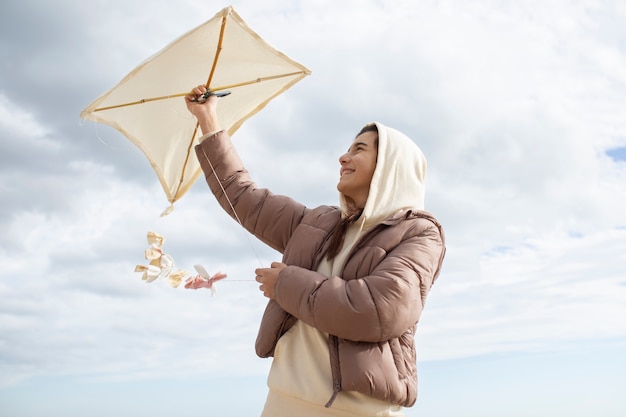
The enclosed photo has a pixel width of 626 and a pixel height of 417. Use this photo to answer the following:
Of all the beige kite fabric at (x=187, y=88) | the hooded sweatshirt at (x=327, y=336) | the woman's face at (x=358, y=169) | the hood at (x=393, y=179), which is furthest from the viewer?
the beige kite fabric at (x=187, y=88)

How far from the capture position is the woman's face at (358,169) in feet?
11.9

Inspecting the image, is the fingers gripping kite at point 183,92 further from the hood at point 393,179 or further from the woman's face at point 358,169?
the hood at point 393,179

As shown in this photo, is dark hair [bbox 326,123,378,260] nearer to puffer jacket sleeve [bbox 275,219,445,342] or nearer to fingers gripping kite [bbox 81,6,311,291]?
puffer jacket sleeve [bbox 275,219,445,342]

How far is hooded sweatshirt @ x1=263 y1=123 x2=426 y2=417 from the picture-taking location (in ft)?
10.4

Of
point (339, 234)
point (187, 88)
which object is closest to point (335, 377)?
point (339, 234)

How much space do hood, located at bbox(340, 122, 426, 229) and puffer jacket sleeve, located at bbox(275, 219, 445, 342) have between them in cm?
23

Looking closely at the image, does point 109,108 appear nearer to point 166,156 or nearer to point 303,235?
point 166,156

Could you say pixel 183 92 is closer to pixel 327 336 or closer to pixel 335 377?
pixel 327 336

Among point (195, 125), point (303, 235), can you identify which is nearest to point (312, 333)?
point (303, 235)

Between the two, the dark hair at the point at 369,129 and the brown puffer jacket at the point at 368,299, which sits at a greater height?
the dark hair at the point at 369,129

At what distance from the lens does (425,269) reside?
10.8 ft

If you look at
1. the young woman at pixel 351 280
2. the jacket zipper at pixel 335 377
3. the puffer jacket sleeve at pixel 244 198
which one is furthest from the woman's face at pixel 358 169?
the jacket zipper at pixel 335 377

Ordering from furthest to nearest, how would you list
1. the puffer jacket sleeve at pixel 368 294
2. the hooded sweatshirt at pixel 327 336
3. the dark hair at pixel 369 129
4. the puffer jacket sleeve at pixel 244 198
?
the puffer jacket sleeve at pixel 244 198, the dark hair at pixel 369 129, the hooded sweatshirt at pixel 327 336, the puffer jacket sleeve at pixel 368 294

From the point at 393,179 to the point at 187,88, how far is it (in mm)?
1476
